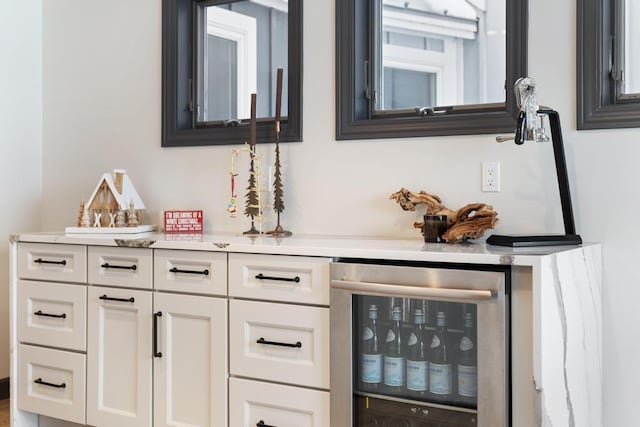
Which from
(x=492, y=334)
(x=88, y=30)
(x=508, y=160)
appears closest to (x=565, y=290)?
(x=492, y=334)

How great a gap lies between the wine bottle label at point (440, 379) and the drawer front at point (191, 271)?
77cm

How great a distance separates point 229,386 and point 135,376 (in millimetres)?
453

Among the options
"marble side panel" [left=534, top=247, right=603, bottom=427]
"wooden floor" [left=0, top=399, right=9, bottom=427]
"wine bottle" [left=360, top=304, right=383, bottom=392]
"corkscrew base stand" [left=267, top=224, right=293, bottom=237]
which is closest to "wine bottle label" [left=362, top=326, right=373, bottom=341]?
"wine bottle" [left=360, top=304, right=383, bottom=392]

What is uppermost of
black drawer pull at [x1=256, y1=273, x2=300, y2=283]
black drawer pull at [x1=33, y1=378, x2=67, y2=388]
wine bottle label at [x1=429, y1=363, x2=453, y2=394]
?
black drawer pull at [x1=256, y1=273, x2=300, y2=283]

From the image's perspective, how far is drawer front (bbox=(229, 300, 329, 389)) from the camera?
2178 mm

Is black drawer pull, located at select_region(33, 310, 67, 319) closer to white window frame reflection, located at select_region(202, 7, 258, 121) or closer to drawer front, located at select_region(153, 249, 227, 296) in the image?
drawer front, located at select_region(153, 249, 227, 296)

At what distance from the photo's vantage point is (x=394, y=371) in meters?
2.10

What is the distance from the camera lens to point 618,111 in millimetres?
2223

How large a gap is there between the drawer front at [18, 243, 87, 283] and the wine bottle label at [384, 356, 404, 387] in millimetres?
1303

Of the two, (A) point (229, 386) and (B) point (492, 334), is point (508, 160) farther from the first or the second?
(A) point (229, 386)

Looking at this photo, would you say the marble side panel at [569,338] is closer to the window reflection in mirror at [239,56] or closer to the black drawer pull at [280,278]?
the black drawer pull at [280,278]

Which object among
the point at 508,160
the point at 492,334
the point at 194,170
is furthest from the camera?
the point at 194,170

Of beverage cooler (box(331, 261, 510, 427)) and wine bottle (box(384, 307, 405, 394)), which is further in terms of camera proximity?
wine bottle (box(384, 307, 405, 394))

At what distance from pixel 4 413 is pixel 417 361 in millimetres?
2267
